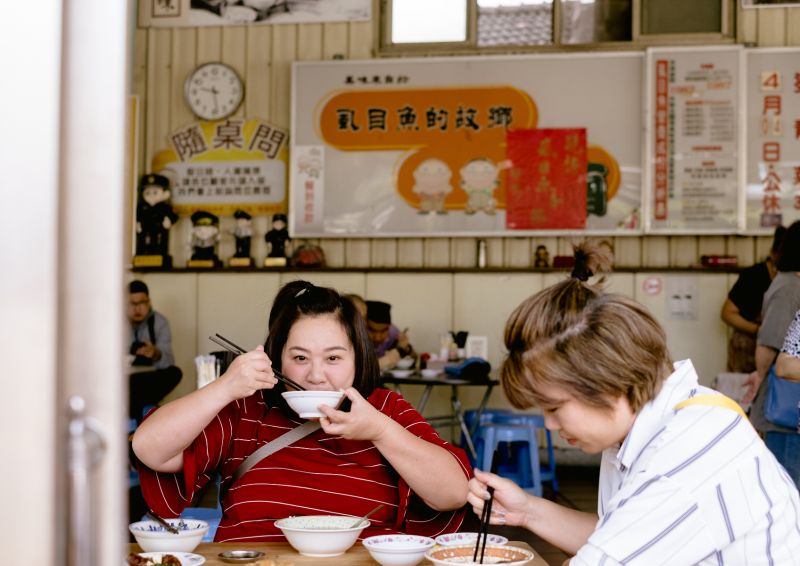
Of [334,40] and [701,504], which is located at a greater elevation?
[334,40]

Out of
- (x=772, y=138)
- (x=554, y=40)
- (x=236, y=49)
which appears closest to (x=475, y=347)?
Answer: (x=554, y=40)

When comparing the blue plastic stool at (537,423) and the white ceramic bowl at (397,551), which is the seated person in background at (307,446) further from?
the blue plastic stool at (537,423)

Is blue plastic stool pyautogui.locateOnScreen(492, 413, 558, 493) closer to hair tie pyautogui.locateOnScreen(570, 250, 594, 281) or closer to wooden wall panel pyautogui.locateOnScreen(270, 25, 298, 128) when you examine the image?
wooden wall panel pyautogui.locateOnScreen(270, 25, 298, 128)

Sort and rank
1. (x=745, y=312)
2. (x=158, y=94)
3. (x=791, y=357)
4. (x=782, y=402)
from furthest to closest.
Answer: (x=158, y=94), (x=745, y=312), (x=782, y=402), (x=791, y=357)

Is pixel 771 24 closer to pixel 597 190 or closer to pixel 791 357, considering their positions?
pixel 597 190

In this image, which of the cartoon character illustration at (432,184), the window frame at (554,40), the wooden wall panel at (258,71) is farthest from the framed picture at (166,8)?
the cartoon character illustration at (432,184)

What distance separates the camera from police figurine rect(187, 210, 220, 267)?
7.27 m

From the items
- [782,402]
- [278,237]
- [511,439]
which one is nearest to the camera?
[782,402]

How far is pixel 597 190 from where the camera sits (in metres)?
6.93

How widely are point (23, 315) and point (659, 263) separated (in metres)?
6.68

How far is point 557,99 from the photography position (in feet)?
23.0

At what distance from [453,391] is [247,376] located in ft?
15.4

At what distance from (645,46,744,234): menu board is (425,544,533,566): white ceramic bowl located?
5.36 meters

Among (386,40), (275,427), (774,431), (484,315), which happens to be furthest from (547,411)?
(386,40)
